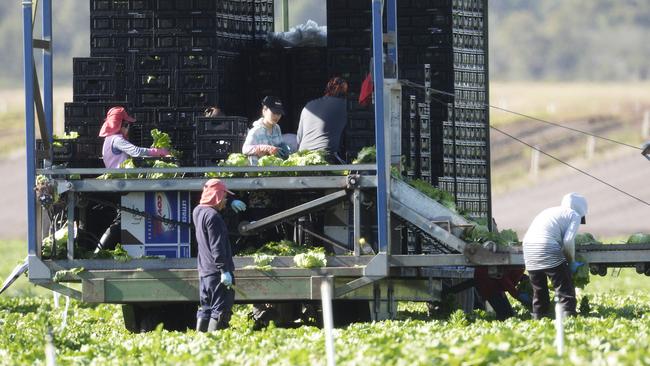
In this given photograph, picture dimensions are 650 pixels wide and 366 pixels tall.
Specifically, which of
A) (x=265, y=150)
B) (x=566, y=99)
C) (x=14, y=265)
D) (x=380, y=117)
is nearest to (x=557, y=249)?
(x=380, y=117)

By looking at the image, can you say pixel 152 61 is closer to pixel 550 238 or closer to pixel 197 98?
pixel 197 98

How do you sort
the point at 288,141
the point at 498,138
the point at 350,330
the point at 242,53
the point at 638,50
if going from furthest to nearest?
the point at 638,50
the point at 498,138
the point at 242,53
the point at 288,141
the point at 350,330

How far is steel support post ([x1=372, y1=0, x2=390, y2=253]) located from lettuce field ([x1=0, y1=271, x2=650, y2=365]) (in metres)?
1.05

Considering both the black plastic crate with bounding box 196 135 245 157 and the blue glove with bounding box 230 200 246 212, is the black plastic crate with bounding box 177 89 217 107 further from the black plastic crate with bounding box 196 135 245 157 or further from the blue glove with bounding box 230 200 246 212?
the blue glove with bounding box 230 200 246 212

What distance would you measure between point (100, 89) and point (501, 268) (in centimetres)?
468

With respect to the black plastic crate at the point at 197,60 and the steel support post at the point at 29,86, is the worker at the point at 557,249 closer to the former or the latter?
the black plastic crate at the point at 197,60

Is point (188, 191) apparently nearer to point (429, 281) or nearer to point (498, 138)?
point (429, 281)

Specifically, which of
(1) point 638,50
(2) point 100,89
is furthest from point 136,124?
(1) point 638,50

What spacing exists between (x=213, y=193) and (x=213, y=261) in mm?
635

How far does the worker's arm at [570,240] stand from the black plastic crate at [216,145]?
11.3 ft

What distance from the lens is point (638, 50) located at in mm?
91750

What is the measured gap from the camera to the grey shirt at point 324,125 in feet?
62.7

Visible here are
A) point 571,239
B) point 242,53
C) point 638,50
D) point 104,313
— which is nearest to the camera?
point 571,239

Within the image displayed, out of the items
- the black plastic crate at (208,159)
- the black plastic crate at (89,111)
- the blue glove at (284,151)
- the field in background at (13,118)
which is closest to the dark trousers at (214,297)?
the black plastic crate at (208,159)
